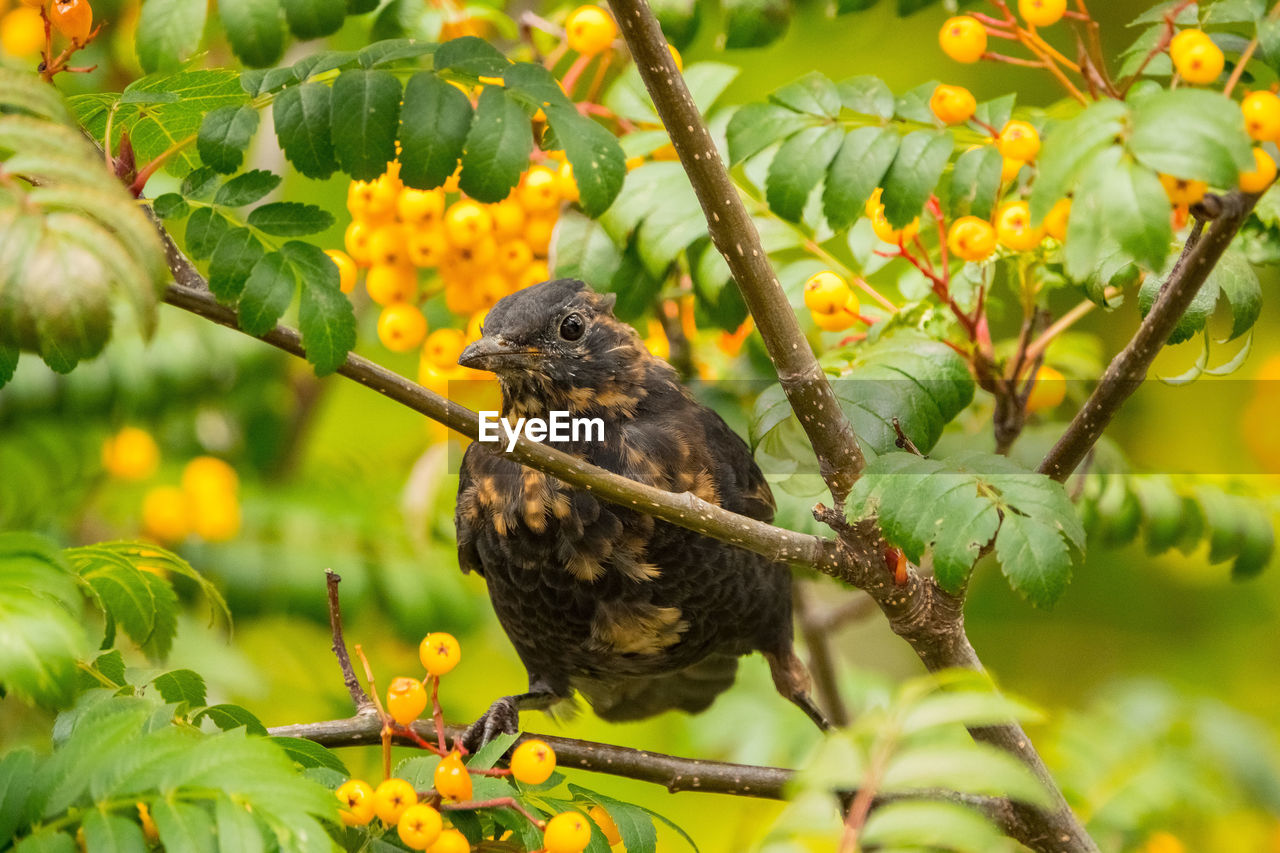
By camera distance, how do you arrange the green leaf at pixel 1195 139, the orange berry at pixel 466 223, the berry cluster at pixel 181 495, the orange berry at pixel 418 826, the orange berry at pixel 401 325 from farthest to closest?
1. the berry cluster at pixel 181 495
2. the orange berry at pixel 401 325
3. the orange berry at pixel 466 223
4. the orange berry at pixel 418 826
5. the green leaf at pixel 1195 139

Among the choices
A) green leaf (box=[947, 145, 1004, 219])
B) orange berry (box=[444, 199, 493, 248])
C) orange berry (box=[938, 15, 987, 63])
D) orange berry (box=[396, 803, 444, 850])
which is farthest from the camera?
orange berry (box=[444, 199, 493, 248])

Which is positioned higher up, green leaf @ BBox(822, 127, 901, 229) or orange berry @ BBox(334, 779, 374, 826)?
green leaf @ BBox(822, 127, 901, 229)

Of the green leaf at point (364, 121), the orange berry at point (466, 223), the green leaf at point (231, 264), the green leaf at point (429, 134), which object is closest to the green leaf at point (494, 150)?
the green leaf at point (429, 134)

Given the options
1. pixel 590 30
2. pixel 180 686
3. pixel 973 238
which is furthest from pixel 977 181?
pixel 180 686

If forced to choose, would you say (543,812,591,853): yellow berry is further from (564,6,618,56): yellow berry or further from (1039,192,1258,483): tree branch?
(564,6,618,56): yellow berry

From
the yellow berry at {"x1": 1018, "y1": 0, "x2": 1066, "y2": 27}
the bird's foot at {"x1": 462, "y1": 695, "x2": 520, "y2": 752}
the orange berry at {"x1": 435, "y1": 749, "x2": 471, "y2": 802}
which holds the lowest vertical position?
the bird's foot at {"x1": 462, "y1": 695, "x2": 520, "y2": 752}

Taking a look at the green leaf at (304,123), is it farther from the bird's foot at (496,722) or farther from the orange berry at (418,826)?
the bird's foot at (496,722)

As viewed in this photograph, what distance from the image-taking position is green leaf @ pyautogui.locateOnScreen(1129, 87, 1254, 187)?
1.27 metres

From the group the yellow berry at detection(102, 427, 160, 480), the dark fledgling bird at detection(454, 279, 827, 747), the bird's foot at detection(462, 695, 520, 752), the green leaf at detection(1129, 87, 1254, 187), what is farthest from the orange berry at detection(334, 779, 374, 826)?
the yellow berry at detection(102, 427, 160, 480)

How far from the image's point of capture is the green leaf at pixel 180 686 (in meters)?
1.92

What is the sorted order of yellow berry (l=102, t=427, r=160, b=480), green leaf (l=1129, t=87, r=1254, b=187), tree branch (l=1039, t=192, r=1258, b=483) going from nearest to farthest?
green leaf (l=1129, t=87, r=1254, b=187)
tree branch (l=1039, t=192, r=1258, b=483)
yellow berry (l=102, t=427, r=160, b=480)

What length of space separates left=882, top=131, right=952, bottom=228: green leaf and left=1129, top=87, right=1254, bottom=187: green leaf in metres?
0.75

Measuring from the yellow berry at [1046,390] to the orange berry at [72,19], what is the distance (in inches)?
73.8

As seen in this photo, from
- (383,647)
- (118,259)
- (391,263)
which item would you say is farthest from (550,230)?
(383,647)
